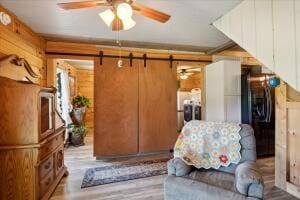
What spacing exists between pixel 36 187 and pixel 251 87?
383 cm

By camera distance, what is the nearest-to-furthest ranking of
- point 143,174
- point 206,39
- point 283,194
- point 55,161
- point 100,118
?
1. point 283,194
2. point 55,161
3. point 143,174
4. point 206,39
5. point 100,118

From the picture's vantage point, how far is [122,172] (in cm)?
327

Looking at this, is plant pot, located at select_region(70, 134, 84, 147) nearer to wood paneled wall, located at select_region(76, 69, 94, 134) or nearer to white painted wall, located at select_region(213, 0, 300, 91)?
wood paneled wall, located at select_region(76, 69, 94, 134)

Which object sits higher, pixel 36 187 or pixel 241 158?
pixel 241 158

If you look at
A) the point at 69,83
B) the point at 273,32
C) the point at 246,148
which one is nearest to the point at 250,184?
the point at 246,148

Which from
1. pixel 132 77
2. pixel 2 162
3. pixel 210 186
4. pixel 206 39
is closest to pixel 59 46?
pixel 132 77

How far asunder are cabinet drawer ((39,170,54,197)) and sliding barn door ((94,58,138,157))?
1.42 m

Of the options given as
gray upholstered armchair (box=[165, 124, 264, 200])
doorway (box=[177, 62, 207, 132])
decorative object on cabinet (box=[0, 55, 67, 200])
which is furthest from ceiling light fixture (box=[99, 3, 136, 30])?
doorway (box=[177, 62, 207, 132])

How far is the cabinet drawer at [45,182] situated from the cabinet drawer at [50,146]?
0.28 metres

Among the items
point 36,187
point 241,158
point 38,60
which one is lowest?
point 36,187

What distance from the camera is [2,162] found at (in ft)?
6.44

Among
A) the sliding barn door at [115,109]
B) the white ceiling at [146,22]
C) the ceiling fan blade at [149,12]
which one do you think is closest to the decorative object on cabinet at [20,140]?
the white ceiling at [146,22]

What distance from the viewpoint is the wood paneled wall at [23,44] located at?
2.40 meters

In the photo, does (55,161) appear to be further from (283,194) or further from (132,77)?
(283,194)
